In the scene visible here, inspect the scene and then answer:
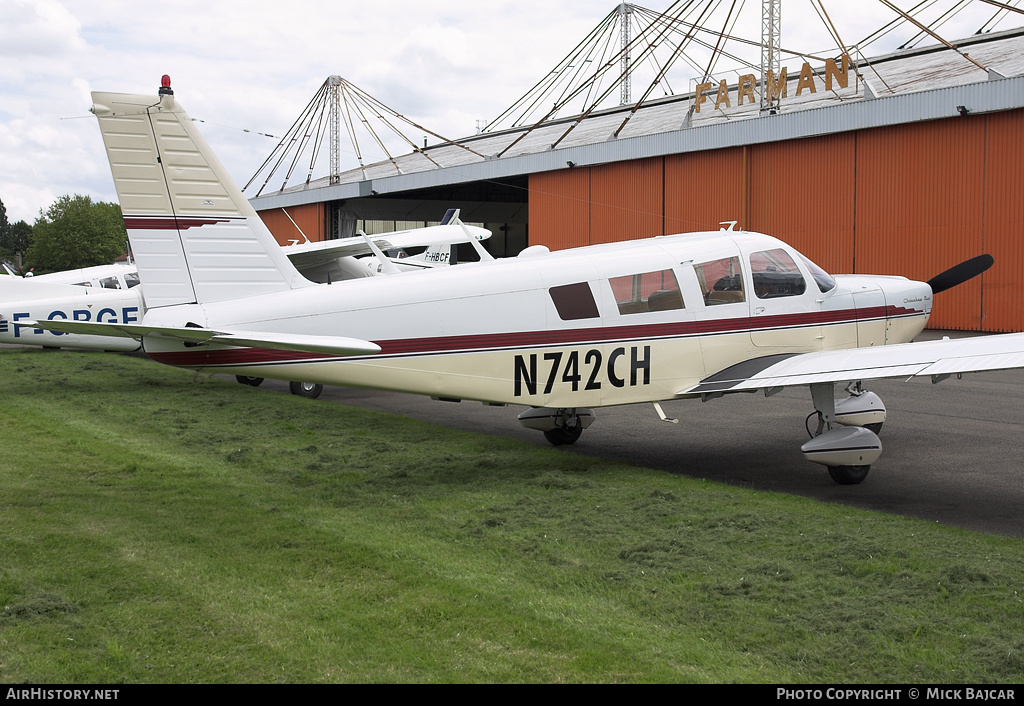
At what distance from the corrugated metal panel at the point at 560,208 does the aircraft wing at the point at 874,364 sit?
21.5 meters

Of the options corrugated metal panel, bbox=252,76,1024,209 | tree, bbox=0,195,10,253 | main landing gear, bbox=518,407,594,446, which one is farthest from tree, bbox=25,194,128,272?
main landing gear, bbox=518,407,594,446

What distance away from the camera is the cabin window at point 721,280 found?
8867 millimetres

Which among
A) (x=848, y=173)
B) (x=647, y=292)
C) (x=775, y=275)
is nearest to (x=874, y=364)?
(x=775, y=275)

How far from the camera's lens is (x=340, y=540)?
627 cm

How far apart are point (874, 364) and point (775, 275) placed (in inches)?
67.1

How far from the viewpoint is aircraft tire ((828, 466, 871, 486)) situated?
26.9 ft

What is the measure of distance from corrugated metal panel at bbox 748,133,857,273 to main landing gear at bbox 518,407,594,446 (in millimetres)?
15565

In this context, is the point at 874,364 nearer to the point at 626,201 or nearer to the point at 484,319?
the point at 484,319

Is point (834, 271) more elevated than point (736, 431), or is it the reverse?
point (834, 271)

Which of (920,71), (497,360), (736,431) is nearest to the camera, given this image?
(497,360)
